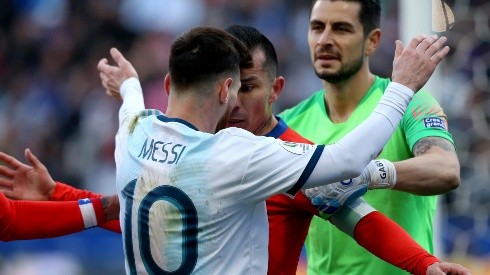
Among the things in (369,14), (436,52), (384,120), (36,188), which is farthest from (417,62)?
(36,188)

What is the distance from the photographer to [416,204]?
462cm

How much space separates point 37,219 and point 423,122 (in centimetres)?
167

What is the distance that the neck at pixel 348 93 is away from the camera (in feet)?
15.9

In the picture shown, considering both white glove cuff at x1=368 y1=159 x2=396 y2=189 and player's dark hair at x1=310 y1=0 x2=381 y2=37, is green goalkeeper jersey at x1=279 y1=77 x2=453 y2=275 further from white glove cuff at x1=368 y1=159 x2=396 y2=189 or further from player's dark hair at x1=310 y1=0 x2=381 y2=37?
white glove cuff at x1=368 y1=159 x2=396 y2=189

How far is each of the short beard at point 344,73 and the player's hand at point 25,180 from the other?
1.38 meters

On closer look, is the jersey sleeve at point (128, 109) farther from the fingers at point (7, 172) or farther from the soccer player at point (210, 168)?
the fingers at point (7, 172)

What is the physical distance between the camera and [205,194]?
337 cm

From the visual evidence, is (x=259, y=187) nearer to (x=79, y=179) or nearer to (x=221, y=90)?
(x=221, y=90)

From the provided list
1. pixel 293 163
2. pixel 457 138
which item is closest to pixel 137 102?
pixel 293 163

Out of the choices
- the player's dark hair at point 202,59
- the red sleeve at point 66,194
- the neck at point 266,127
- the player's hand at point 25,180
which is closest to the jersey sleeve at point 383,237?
the neck at point 266,127

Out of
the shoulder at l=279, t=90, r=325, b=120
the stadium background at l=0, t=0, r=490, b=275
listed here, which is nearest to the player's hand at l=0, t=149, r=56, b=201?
the shoulder at l=279, t=90, r=325, b=120

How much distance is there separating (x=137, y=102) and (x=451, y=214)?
3.66 meters

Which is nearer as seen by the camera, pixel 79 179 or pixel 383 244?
pixel 383 244

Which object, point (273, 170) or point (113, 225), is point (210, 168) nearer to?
point (273, 170)
